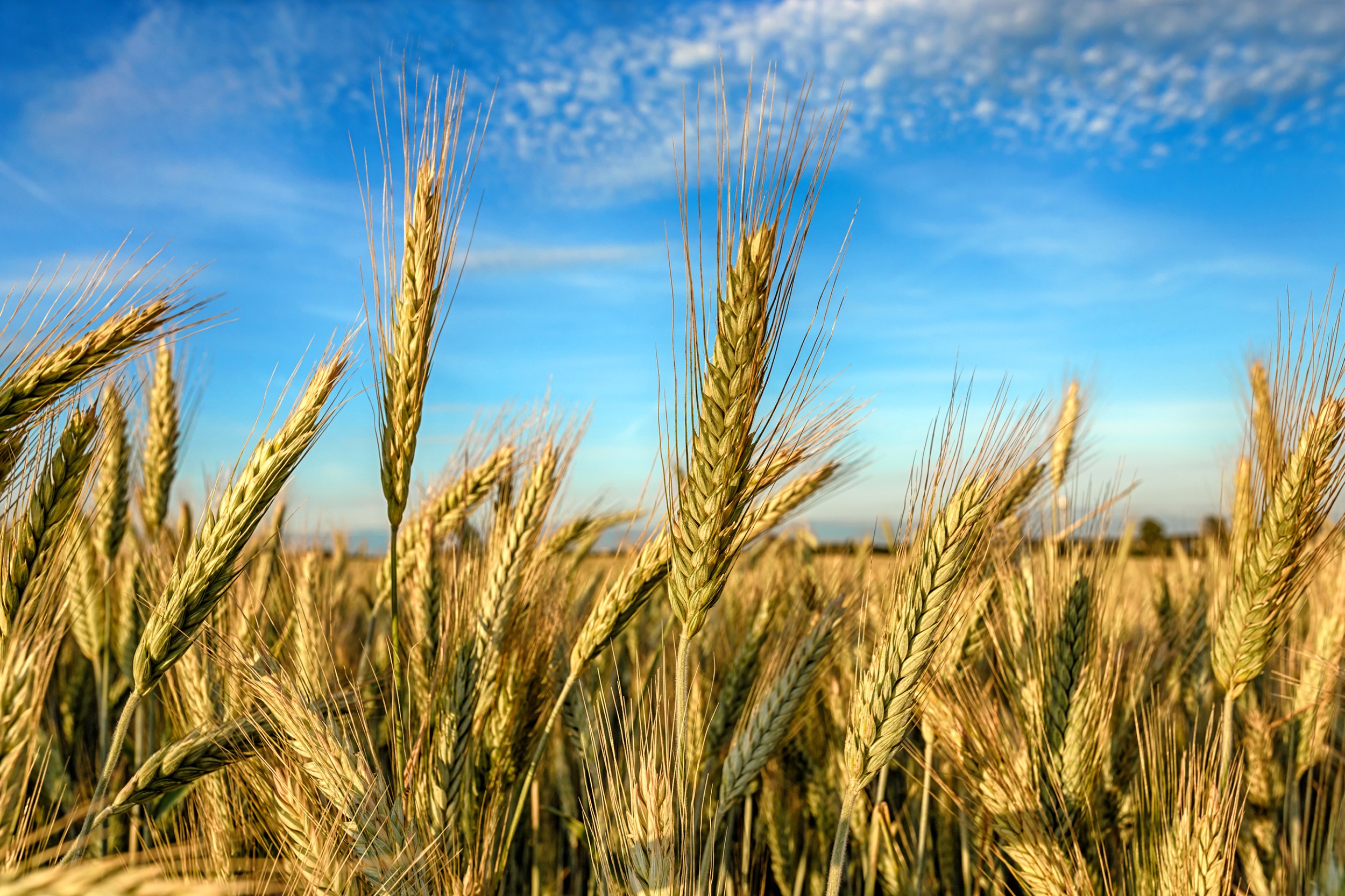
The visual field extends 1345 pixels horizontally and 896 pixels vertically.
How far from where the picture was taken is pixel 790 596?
3518mm

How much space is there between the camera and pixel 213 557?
1.59 meters

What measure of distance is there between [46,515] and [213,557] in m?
0.56

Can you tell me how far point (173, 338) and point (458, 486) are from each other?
122 centimetres

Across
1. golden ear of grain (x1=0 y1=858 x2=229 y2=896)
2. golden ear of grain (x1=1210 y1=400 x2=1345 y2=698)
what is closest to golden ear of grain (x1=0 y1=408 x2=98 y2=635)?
golden ear of grain (x1=0 y1=858 x2=229 y2=896)

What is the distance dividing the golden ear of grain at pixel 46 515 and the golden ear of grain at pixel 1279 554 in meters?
2.90

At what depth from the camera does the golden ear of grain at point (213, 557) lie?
158 centimetres

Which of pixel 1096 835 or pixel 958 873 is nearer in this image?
pixel 1096 835

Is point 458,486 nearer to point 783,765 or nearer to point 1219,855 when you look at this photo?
point 783,765

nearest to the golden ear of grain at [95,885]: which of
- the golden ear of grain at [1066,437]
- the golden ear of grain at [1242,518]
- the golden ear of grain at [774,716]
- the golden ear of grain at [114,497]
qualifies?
the golden ear of grain at [774,716]

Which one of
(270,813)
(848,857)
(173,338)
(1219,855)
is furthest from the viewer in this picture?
(848,857)

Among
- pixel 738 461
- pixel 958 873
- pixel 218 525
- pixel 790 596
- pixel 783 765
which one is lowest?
pixel 958 873

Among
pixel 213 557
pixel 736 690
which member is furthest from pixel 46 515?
pixel 736 690

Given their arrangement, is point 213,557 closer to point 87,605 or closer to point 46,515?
point 46,515

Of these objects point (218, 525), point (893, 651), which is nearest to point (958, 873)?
point (893, 651)
